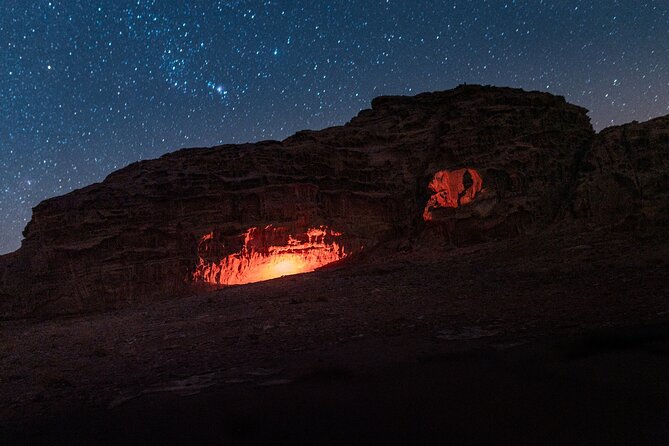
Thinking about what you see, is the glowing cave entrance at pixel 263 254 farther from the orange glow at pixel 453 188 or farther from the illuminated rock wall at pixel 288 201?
the orange glow at pixel 453 188

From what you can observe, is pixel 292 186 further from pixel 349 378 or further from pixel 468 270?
pixel 349 378

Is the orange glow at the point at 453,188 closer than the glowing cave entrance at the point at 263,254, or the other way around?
the orange glow at the point at 453,188

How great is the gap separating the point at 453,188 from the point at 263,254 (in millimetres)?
12646

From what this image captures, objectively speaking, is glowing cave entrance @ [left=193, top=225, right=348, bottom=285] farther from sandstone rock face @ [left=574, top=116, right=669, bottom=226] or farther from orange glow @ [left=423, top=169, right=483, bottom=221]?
sandstone rock face @ [left=574, top=116, right=669, bottom=226]

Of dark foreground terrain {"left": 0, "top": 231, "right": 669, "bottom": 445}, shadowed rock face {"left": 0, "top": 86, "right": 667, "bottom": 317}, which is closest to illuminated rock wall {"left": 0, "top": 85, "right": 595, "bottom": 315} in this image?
shadowed rock face {"left": 0, "top": 86, "right": 667, "bottom": 317}

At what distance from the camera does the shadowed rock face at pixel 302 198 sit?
2278cm

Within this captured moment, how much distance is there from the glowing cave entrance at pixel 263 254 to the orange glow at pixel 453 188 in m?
6.77

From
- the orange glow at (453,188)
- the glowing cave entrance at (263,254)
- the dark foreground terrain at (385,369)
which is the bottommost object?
the dark foreground terrain at (385,369)

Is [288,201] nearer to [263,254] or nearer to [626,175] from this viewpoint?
[263,254]

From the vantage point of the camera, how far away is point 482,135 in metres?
25.5

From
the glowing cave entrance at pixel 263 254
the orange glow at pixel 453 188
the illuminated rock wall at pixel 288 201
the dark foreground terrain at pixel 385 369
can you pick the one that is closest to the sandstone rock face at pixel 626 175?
the illuminated rock wall at pixel 288 201

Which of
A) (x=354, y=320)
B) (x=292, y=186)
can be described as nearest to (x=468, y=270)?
(x=354, y=320)

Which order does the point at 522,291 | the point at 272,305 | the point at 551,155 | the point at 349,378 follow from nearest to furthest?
the point at 349,378
the point at 522,291
the point at 272,305
the point at 551,155

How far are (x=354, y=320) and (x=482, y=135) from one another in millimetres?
19585
